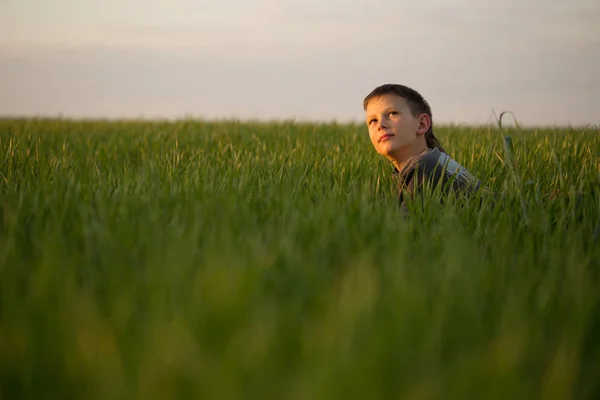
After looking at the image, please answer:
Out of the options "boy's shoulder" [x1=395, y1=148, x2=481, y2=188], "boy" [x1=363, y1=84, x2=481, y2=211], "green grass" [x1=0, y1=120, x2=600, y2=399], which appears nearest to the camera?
"green grass" [x1=0, y1=120, x2=600, y2=399]

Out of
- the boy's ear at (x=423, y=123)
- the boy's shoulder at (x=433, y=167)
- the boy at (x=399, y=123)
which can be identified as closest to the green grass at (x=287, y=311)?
the boy's shoulder at (x=433, y=167)

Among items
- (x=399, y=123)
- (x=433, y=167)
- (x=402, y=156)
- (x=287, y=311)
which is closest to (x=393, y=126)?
(x=399, y=123)

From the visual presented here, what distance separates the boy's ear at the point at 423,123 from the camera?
127 inches

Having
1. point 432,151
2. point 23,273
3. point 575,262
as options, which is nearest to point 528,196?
point 432,151

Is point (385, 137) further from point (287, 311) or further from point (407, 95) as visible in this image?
point (287, 311)

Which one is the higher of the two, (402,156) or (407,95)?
(407,95)

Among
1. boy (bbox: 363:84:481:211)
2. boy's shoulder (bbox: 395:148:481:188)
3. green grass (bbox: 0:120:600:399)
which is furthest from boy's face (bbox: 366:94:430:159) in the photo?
green grass (bbox: 0:120:600:399)

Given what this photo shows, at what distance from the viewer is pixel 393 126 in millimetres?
3107

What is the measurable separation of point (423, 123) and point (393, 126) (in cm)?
26

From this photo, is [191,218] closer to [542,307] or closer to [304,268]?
[304,268]

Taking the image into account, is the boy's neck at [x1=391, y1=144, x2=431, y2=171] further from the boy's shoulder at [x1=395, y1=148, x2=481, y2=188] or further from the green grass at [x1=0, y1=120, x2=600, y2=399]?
the green grass at [x1=0, y1=120, x2=600, y2=399]

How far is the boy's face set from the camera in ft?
10.2

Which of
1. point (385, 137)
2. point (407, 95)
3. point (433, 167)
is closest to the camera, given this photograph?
point (433, 167)

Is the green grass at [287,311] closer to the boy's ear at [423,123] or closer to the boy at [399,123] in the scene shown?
the boy at [399,123]
